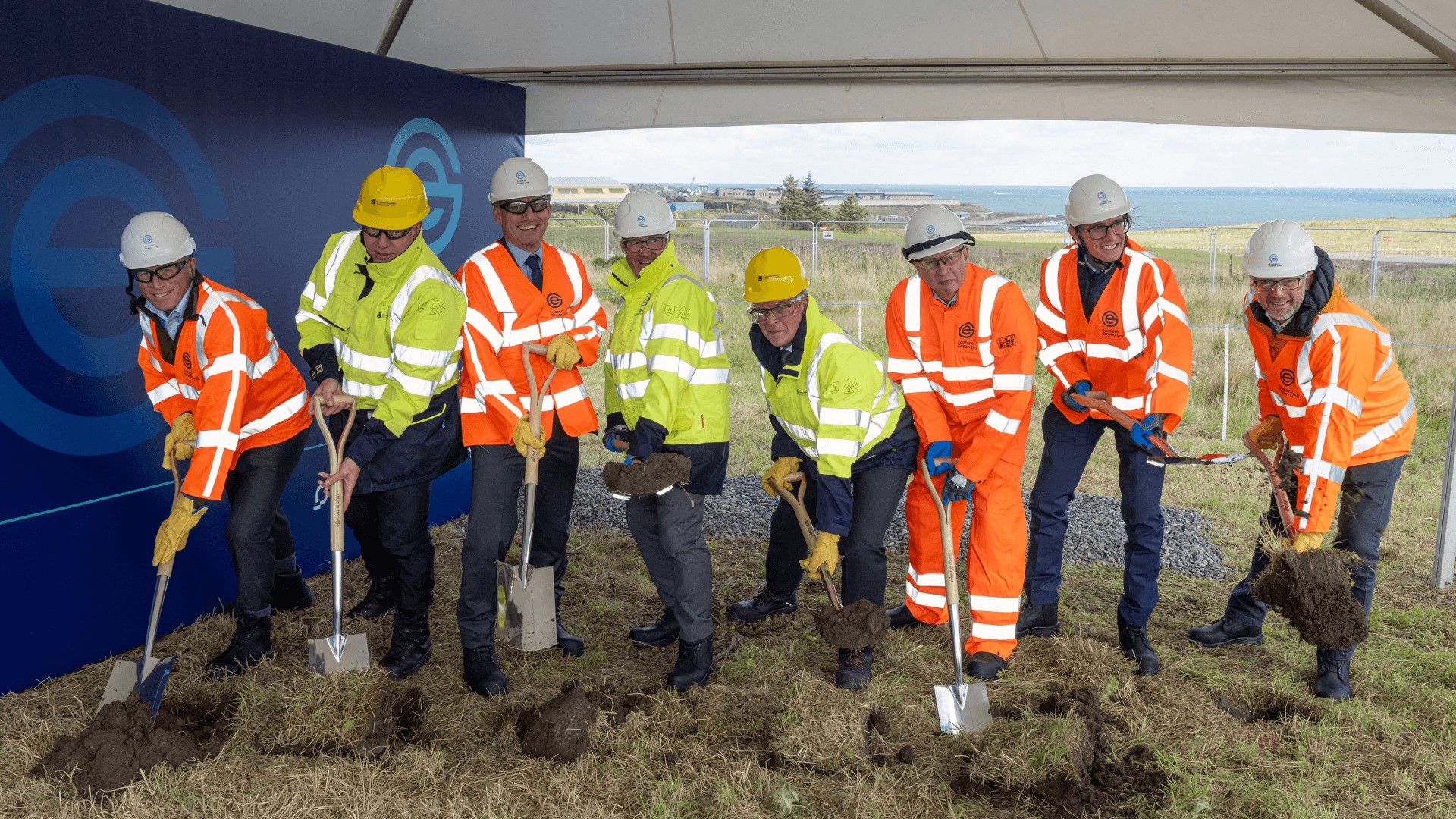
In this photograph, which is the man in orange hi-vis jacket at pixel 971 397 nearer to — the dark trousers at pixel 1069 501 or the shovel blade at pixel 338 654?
the dark trousers at pixel 1069 501

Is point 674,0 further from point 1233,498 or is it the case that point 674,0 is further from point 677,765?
point 1233,498

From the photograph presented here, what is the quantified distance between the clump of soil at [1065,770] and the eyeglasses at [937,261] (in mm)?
1733

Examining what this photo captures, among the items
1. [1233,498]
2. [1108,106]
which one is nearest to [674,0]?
[1108,106]

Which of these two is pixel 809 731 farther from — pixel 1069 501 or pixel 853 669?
pixel 1069 501

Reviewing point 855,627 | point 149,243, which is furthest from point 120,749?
point 855,627

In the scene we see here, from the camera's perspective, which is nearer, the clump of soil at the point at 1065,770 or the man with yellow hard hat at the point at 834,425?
the clump of soil at the point at 1065,770

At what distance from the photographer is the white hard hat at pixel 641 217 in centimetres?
385

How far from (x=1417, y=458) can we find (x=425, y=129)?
806cm

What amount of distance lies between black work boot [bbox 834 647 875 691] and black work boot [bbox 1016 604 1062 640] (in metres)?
0.87

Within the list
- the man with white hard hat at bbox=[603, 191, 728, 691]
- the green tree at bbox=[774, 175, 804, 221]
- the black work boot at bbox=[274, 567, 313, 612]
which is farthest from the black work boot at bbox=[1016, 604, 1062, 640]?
the green tree at bbox=[774, 175, 804, 221]

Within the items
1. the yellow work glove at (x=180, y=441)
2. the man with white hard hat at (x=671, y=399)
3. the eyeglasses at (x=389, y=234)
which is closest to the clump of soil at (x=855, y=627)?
the man with white hard hat at (x=671, y=399)

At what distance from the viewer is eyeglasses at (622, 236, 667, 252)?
388 cm

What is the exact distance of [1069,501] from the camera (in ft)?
14.2

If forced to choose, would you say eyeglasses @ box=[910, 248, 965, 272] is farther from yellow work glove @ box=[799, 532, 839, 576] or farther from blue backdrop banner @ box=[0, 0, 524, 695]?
blue backdrop banner @ box=[0, 0, 524, 695]
